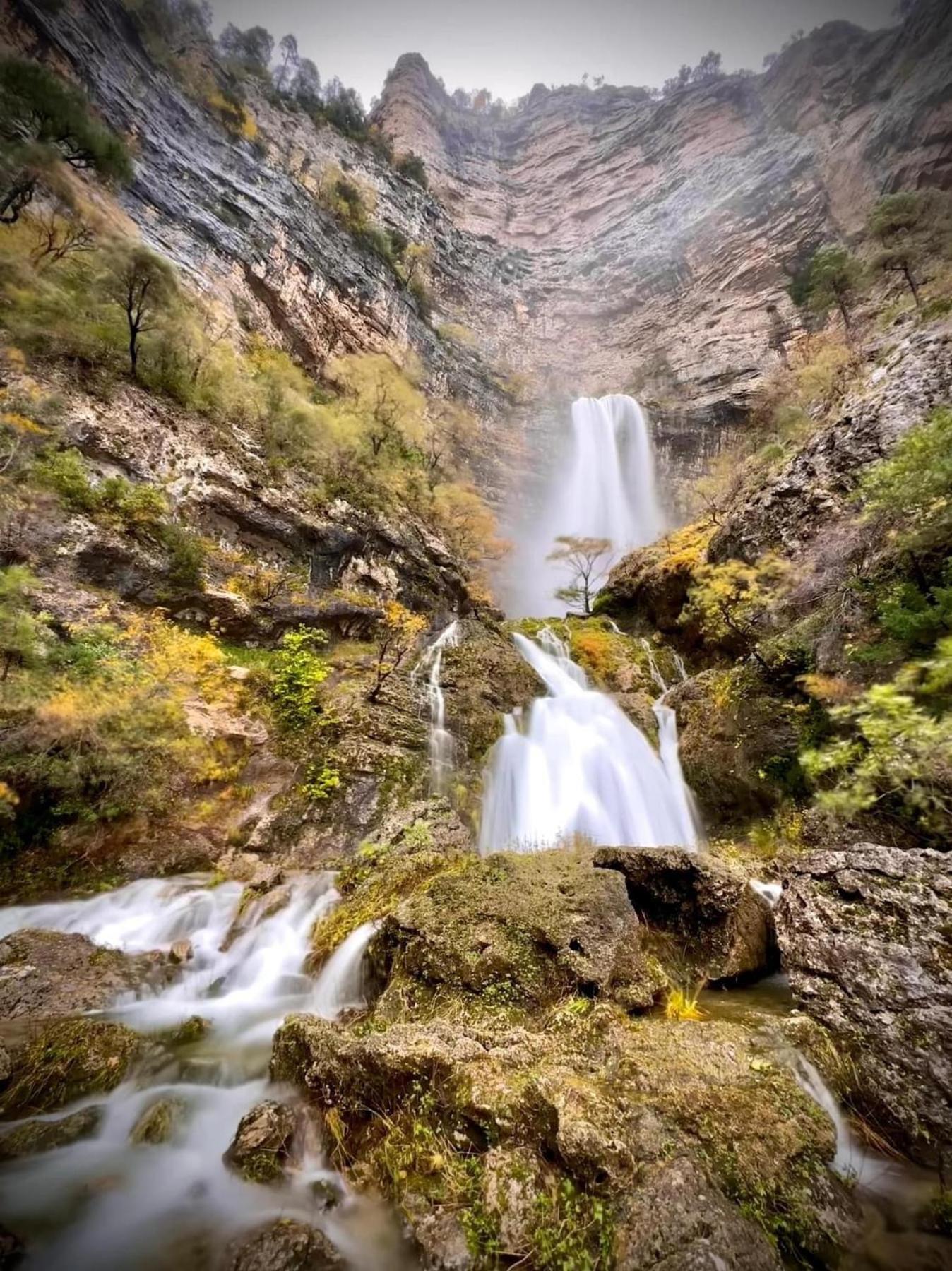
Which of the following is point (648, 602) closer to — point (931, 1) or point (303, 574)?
point (303, 574)

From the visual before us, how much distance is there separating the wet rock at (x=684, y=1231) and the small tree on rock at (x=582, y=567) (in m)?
18.2

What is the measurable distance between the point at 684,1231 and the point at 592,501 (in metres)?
32.9

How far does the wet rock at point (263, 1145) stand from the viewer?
9.85 ft

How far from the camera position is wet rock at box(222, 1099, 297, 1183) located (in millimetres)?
3002

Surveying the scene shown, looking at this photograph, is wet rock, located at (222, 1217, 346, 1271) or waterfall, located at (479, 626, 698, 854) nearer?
wet rock, located at (222, 1217, 346, 1271)

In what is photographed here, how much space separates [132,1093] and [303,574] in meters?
10.8

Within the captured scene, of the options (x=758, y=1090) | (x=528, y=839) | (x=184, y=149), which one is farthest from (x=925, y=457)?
(x=184, y=149)

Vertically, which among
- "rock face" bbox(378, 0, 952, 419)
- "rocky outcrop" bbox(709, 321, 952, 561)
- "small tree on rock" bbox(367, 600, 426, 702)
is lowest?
"small tree on rock" bbox(367, 600, 426, 702)

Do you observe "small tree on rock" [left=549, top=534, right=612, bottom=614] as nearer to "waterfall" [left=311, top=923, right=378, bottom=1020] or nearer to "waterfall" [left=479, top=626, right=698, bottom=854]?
"waterfall" [left=479, top=626, right=698, bottom=854]

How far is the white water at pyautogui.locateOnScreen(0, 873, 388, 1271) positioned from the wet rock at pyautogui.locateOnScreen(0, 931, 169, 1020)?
279 millimetres

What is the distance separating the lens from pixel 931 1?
92.5 ft

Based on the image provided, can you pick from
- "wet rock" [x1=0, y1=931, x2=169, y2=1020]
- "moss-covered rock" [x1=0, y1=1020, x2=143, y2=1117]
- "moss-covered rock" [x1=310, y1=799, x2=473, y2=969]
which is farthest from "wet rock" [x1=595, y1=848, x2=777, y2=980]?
"wet rock" [x1=0, y1=931, x2=169, y2=1020]

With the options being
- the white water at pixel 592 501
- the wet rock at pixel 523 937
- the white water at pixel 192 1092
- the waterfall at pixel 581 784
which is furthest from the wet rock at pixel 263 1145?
the white water at pixel 592 501

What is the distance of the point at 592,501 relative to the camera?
32.2 metres
